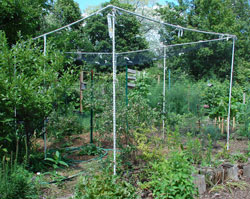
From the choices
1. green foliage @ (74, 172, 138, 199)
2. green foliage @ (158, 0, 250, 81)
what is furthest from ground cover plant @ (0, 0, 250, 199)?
green foliage @ (158, 0, 250, 81)

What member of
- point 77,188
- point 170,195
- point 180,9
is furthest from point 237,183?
point 180,9

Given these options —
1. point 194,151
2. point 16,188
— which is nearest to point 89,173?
point 16,188

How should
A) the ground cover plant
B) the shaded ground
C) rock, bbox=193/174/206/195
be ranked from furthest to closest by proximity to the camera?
rock, bbox=193/174/206/195 < the shaded ground < the ground cover plant

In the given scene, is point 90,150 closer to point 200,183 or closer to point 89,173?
point 89,173

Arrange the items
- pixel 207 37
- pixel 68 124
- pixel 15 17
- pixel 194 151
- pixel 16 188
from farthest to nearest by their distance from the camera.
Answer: pixel 207 37, pixel 68 124, pixel 15 17, pixel 194 151, pixel 16 188

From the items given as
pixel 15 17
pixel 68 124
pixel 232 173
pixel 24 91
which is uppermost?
pixel 15 17

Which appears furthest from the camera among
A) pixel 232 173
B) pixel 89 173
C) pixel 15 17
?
pixel 15 17

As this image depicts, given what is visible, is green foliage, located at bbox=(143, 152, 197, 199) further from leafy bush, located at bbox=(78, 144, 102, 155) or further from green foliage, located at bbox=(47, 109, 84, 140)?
green foliage, located at bbox=(47, 109, 84, 140)

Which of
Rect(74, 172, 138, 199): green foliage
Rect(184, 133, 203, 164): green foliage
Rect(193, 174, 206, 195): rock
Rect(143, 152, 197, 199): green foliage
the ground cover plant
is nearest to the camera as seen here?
Rect(74, 172, 138, 199): green foliage

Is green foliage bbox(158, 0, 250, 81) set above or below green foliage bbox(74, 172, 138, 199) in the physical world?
above

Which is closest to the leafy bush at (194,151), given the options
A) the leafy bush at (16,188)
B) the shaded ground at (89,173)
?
the shaded ground at (89,173)

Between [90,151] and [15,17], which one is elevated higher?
[15,17]

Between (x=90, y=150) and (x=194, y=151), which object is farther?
(x=90, y=150)

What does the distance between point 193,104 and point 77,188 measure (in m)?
5.05
